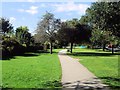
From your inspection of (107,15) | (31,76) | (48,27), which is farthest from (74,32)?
(31,76)

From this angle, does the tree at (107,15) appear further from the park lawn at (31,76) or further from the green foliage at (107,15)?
the park lawn at (31,76)

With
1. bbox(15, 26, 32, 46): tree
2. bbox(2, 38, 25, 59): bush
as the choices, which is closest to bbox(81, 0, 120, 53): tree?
bbox(2, 38, 25, 59): bush

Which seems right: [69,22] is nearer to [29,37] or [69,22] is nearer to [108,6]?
[29,37]

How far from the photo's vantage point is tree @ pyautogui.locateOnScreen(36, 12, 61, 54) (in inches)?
2253

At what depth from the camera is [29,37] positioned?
91.0 meters

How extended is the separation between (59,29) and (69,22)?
7936 millimetres

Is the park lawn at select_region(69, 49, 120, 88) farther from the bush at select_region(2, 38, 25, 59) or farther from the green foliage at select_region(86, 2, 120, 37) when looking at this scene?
the bush at select_region(2, 38, 25, 59)

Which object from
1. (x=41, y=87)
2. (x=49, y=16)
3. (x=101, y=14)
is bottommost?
(x=41, y=87)

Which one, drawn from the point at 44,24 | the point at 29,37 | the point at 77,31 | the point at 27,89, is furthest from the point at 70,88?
the point at 29,37

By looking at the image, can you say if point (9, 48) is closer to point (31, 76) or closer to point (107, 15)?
point (31, 76)

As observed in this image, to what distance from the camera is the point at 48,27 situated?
189 feet

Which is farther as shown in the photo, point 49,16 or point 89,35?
point 89,35

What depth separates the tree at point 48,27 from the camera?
188 feet

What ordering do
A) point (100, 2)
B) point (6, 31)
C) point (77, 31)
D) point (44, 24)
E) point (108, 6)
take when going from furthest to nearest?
point (6, 31)
point (77, 31)
point (44, 24)
point (100, 2)
point (108, 6)
